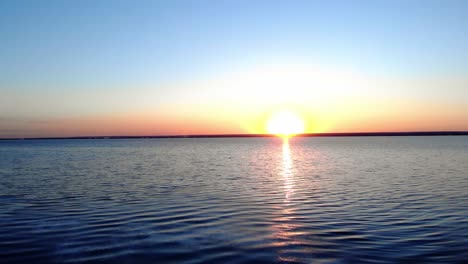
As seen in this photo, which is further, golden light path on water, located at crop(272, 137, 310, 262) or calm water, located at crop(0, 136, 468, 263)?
golden light path on water, located at crop(272, 137, 310, 262)

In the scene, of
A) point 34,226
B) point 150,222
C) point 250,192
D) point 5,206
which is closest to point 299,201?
point 250,192

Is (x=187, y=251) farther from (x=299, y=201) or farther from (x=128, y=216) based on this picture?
(x=299, y=201)

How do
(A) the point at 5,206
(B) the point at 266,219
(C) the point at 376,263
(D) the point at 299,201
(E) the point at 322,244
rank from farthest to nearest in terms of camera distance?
(D) the point at 299,201 < (A) the point at 5,206 < (B) the point at 266,219 < (E) the point at 322,244 < (C) the point at 376,263

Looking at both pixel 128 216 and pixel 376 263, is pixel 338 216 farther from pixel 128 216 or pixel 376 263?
pixel 128 216

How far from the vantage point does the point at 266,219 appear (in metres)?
18.3

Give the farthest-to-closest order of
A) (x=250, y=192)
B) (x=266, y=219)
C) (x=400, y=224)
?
(x=250, y=192)
(x=266, y=219)
(x=400, y=224)

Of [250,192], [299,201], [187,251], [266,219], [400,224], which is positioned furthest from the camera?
[250,192]

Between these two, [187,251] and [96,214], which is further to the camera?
[96,214]

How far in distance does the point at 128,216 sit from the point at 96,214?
70.4 inches

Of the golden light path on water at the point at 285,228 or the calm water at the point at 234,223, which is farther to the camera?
the golden light path on water at the point at 285,228

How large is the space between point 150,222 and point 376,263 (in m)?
10.2

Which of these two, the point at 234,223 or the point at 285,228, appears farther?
the point at 234,223

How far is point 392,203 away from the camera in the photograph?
22.4 m

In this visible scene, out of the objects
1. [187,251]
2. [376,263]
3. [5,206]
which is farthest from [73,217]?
[376,263]
